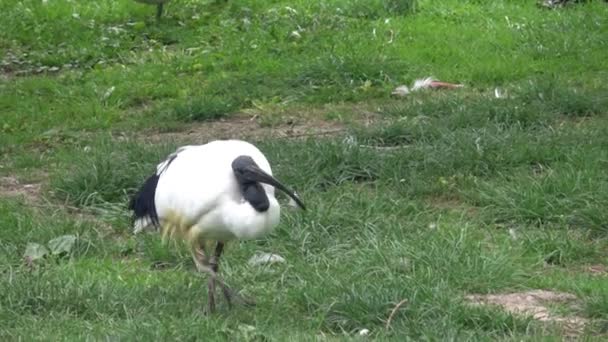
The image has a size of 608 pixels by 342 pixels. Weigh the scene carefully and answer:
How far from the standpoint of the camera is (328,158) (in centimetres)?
759

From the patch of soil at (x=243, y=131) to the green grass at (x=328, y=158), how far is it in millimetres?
92

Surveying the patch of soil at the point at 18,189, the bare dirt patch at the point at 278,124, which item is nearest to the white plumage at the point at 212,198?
the patch of soil at the point at 18,189

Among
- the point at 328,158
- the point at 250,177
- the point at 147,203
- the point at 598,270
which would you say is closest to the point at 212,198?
the point at 250,177

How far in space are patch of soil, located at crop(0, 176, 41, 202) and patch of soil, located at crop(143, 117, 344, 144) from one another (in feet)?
3.63

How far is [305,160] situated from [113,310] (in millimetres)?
2436

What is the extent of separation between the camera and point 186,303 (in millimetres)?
5523

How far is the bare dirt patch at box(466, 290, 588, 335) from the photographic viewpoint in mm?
5254

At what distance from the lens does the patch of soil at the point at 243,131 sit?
8.77m

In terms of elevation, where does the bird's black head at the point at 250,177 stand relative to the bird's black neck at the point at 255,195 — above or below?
above

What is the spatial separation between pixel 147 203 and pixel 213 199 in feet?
1.92

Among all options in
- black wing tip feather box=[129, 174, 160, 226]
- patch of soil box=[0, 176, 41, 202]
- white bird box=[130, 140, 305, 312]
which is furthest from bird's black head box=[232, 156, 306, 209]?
patch of soil box=[0, 176, 41, 202]

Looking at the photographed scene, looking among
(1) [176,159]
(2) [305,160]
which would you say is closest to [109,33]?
(2) [305,160]

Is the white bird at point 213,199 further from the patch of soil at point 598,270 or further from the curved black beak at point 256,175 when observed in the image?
the patch of soil at point 598,270

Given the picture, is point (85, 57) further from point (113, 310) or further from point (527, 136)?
point (113, 310)
